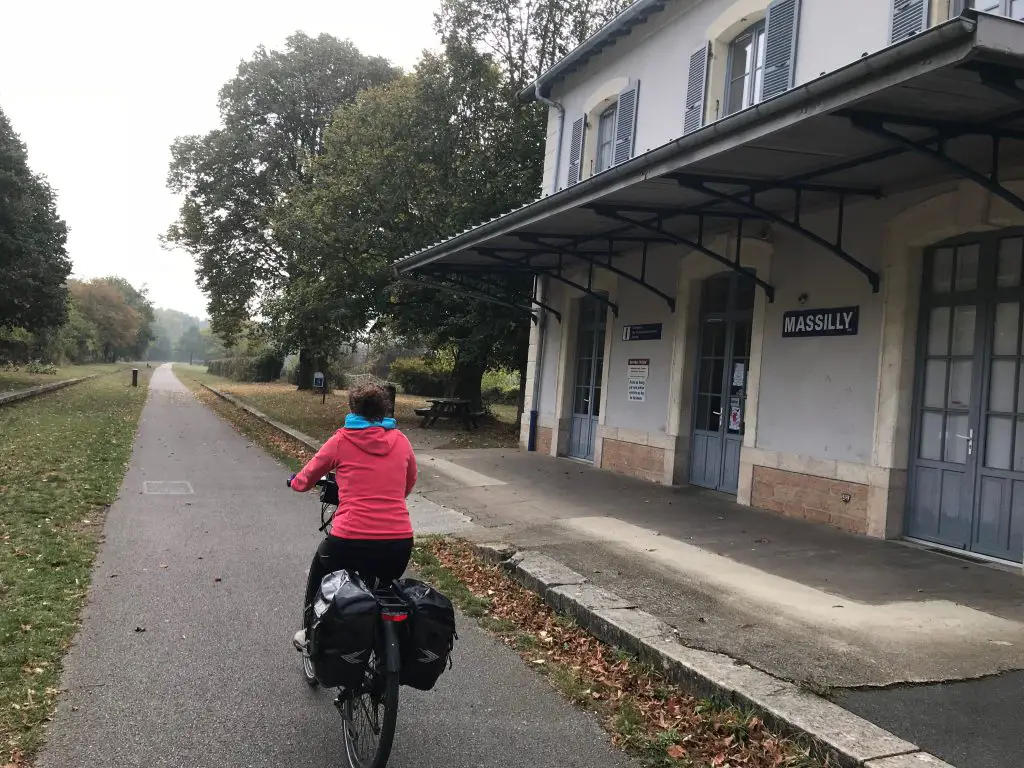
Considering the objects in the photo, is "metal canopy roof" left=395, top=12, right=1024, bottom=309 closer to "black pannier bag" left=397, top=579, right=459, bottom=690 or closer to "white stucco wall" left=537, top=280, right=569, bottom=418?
"white stucco wall" left=537, top=280, right=569, bottom=418

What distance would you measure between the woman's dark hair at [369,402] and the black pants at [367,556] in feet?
1.88

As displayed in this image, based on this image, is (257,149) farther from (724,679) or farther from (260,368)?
(724,679)

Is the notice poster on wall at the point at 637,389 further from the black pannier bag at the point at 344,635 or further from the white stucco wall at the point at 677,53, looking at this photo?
the black pannier bag at the point at 344,635

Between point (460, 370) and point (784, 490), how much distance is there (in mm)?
13255

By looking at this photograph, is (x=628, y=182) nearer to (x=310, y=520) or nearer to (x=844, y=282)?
(x=844, y=282)

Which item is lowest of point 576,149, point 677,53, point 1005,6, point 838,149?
point 838,149

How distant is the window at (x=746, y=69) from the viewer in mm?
9844

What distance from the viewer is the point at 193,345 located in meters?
179

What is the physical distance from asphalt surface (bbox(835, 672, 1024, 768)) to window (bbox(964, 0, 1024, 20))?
5140 mm

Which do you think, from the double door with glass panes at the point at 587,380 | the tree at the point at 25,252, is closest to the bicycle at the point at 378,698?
the double door with glass panes at the point at 587,380

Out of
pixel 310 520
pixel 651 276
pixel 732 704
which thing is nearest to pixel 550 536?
pixel 310 520

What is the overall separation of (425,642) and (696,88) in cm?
936

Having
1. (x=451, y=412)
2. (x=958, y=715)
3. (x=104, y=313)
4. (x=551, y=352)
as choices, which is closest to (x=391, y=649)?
(x=958, y=715)

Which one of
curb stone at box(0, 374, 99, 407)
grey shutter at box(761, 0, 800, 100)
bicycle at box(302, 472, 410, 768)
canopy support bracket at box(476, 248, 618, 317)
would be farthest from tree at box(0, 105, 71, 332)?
bicycle at box(302, 472, 410, 768)
